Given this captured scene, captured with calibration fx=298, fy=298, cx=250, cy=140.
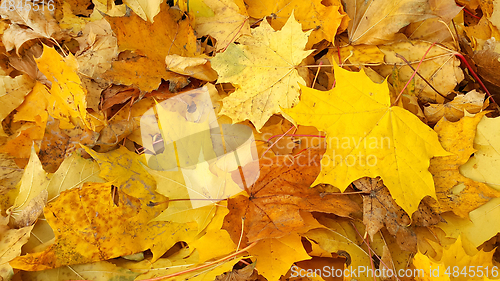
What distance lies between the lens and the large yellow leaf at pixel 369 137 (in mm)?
922

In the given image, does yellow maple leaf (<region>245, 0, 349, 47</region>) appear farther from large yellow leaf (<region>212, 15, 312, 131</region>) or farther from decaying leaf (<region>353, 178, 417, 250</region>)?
decaying leaf (<region>353, 178, 417, 250</region>)

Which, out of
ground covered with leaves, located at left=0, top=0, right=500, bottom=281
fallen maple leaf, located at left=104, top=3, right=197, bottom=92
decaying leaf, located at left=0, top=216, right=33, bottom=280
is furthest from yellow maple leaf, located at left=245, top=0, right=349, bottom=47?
decaying leaf, located at left=0, top=216, right=33, bottom=280

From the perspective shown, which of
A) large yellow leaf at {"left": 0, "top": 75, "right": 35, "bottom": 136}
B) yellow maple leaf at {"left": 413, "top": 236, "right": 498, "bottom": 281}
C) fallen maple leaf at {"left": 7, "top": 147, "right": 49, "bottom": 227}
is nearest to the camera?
yellow maple leaf at {"left": 413, "top": 236, "right": 498, "bottom": 281}

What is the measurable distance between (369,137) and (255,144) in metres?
0.38

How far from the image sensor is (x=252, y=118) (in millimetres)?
1046

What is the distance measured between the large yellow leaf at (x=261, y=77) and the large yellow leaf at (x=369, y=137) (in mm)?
146

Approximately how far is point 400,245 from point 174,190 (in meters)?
0.79

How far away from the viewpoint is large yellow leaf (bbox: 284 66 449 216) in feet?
3.02

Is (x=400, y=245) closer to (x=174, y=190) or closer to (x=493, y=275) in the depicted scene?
(x=493, y=275)

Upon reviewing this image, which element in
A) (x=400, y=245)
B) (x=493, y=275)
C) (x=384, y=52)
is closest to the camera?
(x=493, y=275)

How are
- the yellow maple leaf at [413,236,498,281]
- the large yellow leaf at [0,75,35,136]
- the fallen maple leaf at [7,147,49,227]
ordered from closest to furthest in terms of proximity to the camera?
the yellow maple leaf at [413,236,498,281] → the fallen maple leaf at [7,147,49,227] → the large yellow leaf at [0,75,35,136]

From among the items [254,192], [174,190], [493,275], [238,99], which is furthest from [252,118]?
[493,275]

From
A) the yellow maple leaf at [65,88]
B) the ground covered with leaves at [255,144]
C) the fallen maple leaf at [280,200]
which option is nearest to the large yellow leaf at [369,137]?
the ground covered with leaves at [255,144]

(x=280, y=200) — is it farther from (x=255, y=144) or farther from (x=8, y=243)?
(x=8, y=243)
